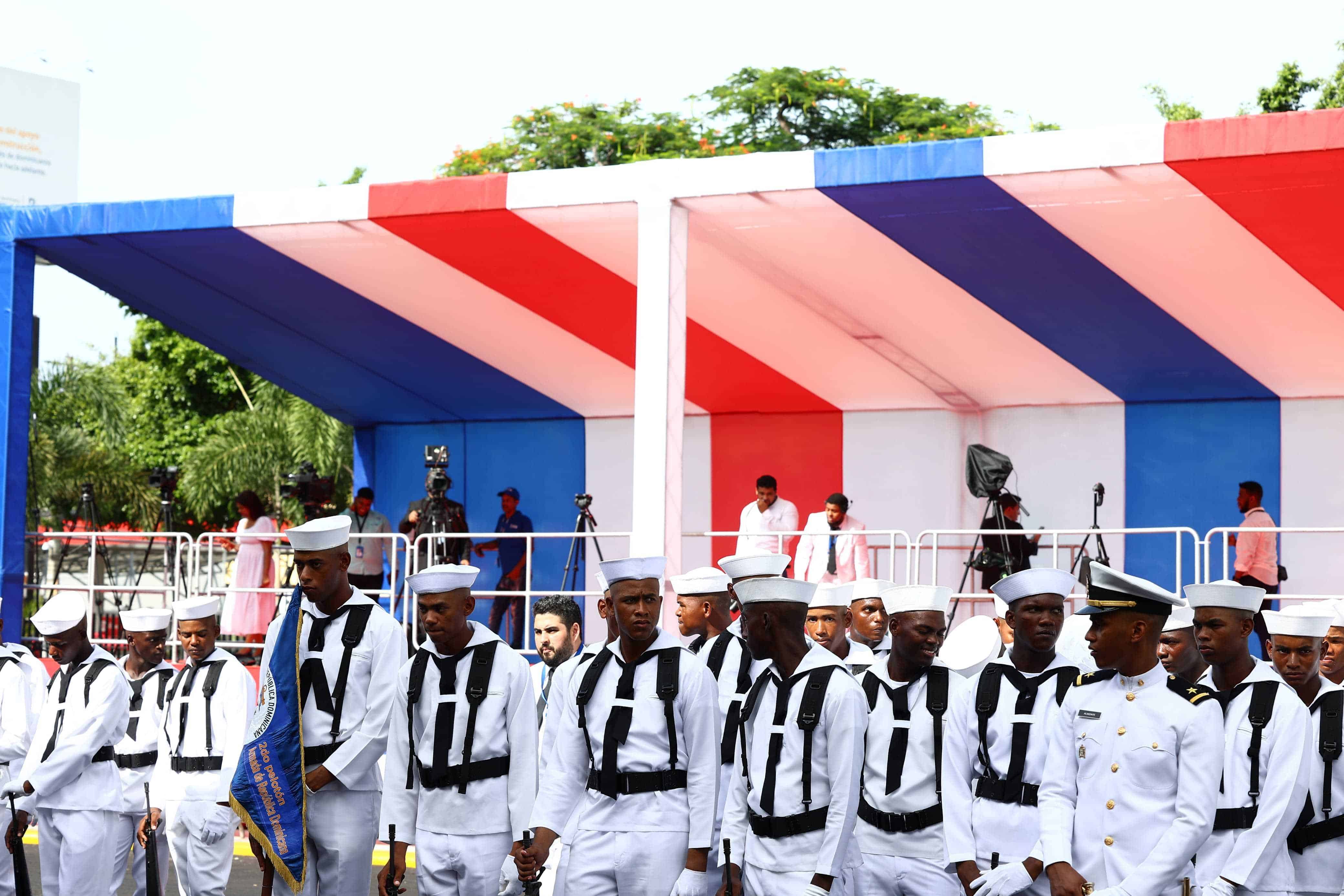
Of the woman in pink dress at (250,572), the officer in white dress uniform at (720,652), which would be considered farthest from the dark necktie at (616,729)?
the woman in pink dress at (250,572)

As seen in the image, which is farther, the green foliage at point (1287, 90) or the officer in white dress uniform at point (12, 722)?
the green foliage at point (1287, 90)

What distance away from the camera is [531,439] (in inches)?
612

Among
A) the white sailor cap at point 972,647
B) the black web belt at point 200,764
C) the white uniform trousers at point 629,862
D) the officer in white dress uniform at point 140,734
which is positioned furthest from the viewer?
the officer in white dress uniform at point 140,734

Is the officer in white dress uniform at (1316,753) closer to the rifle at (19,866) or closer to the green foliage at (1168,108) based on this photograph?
the rifle at (19,866)

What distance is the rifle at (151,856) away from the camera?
7812 millimetres

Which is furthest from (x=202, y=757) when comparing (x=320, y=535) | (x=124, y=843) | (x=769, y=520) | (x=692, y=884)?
(x=769, y=520)

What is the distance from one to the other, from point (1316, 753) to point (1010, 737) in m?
1.10

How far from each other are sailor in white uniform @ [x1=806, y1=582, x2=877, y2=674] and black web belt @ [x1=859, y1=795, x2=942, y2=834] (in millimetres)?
1160

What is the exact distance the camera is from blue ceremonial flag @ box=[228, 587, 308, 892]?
5.88 m

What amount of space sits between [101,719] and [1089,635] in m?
5.10

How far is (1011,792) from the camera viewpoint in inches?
213

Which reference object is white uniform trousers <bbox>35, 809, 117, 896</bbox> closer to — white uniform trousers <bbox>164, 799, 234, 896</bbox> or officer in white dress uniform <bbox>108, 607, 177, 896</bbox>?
officer in white dress uniform <bbox>108, 607, 177, 896</bbox>

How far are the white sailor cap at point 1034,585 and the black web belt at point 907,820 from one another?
0.78 metres

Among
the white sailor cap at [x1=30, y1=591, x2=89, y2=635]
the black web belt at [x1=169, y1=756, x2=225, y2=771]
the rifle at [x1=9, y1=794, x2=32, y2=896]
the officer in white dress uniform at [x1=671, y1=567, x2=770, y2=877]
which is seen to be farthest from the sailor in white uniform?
the rifle at [x1=9, y1=794, x2=32, y2=896]
